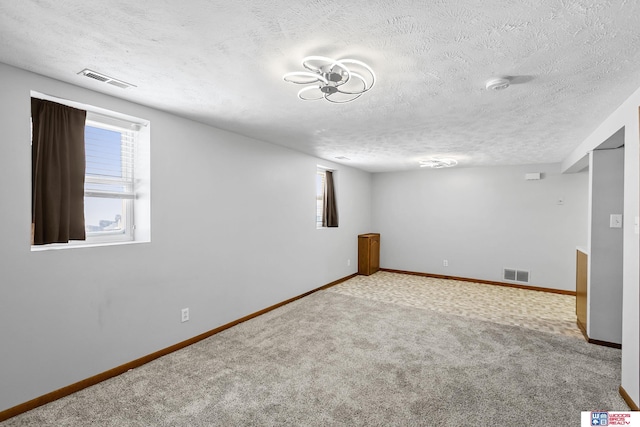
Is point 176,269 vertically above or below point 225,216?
below

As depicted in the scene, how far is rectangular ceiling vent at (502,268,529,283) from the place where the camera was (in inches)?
227

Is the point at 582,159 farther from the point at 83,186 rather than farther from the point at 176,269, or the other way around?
the point at 83,186

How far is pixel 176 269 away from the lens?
10.1 ft

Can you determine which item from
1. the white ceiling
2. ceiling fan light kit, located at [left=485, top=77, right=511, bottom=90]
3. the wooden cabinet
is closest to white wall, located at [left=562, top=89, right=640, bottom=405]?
the white ceiling

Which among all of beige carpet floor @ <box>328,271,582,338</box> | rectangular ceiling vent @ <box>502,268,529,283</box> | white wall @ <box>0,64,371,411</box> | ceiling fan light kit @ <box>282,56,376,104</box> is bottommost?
beige carpet floor @ <box>328,271,582,338</box>

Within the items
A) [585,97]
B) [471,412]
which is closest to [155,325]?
[471,412]

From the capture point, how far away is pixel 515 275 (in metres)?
5.84

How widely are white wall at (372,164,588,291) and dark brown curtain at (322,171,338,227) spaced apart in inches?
68.0

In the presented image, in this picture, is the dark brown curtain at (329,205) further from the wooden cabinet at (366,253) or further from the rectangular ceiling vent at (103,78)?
the rectangular ceiling vent at (103,78)

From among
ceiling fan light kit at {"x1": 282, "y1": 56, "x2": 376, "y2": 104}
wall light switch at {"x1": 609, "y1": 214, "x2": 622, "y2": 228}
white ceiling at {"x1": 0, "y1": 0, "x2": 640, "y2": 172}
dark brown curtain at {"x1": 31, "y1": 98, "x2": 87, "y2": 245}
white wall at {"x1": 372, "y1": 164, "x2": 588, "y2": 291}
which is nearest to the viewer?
white ceiling at {"x1": 0, "y1": 0, "x2": 640, "y2": 172}

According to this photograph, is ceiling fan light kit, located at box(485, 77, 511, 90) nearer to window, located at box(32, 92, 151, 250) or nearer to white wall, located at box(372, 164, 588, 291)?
window, located at box(32, 92, 151, 250)

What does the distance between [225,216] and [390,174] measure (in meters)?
4.55

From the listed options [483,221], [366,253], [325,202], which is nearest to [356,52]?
[325,202]

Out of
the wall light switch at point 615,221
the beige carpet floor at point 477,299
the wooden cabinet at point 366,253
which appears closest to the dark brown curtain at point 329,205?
the wooden cabinet at point 366,253
